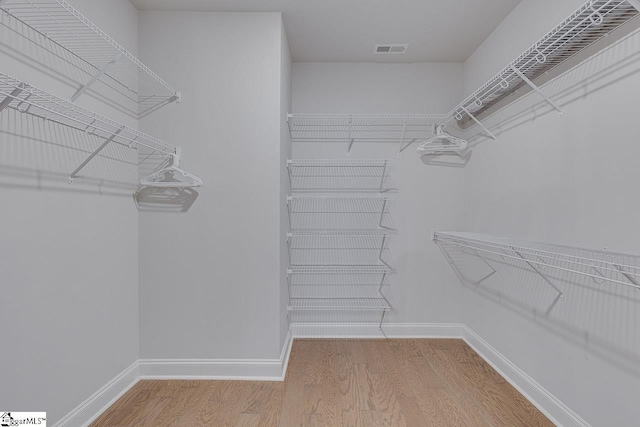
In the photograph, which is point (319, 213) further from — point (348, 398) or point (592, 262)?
point (592, 262)

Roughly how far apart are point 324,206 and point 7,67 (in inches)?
93.7

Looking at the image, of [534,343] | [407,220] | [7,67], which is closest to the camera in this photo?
[7,67]

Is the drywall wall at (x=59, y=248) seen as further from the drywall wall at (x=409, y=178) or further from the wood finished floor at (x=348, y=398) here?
the drywall wall at (x=409, y=178)

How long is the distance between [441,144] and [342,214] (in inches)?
42.4

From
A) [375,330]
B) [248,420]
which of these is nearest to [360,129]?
[375,330]

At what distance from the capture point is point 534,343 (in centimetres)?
231

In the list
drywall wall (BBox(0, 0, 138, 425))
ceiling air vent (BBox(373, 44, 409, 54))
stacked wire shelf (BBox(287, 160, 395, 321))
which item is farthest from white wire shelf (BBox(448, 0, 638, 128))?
drywall wall (BBox(0, 0, 138, 425))

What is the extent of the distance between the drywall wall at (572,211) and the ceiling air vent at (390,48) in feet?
2.14

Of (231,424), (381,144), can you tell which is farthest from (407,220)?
(231,424)

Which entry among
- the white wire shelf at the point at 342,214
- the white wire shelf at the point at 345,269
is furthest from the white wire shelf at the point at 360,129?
the white wire shelf at the point at 345,269

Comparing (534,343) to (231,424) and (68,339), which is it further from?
(68,339)

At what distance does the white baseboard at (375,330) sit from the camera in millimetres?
3500

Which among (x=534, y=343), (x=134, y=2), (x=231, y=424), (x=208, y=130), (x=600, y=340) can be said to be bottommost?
(x=231, y=424)

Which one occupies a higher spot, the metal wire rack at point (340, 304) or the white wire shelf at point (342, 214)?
the white wire shelf at point (342, 214)
